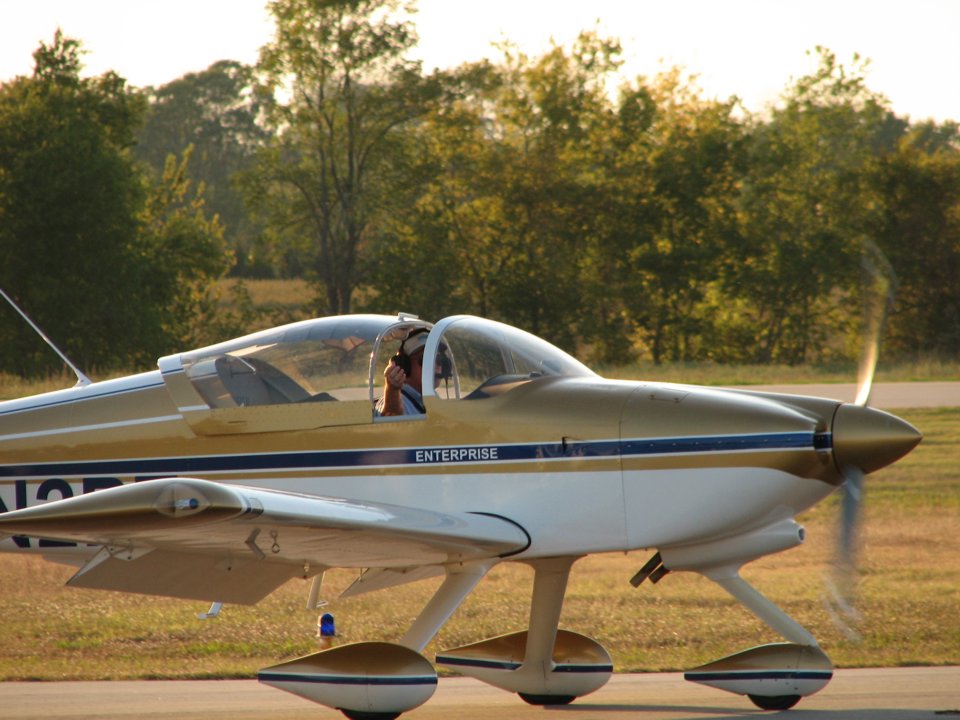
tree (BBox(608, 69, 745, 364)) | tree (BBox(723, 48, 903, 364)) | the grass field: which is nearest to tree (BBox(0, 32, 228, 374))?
tree (BBox(608, 69, 745, 364))

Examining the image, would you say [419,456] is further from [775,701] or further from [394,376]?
[775,701]

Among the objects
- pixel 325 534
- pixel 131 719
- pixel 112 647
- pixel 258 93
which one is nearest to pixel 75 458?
pixel 131 719

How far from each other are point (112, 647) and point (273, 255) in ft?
93.6

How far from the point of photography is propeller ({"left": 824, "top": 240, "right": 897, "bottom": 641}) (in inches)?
250

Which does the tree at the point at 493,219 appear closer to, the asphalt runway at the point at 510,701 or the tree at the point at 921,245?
the tree at the point at 921,245

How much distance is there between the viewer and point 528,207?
36500 mm

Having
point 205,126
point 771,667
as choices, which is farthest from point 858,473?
point 205,126

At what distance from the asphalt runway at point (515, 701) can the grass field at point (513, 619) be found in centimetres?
43

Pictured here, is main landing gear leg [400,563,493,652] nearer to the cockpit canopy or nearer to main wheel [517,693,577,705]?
the cockpit canopy

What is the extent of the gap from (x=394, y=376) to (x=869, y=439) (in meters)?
2.43

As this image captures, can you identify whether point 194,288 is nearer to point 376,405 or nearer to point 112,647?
point 112,647

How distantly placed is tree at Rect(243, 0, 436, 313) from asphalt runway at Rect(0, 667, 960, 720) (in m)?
28.0

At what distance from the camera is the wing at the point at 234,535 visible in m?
5.13

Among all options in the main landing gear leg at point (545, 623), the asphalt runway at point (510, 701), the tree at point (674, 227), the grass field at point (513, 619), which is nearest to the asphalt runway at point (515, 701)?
the asphalt runway at point (510, 701)
